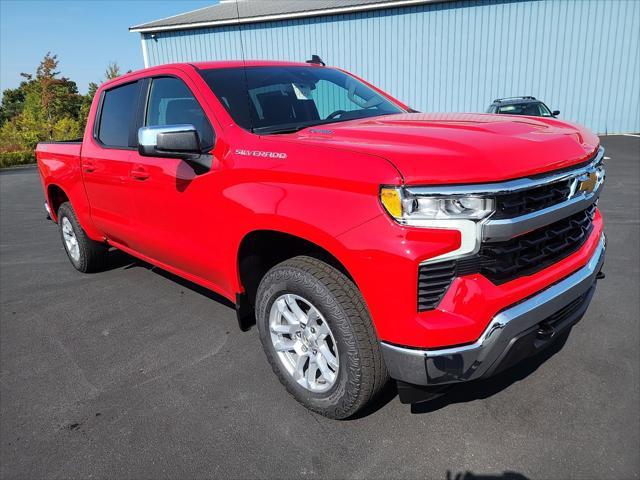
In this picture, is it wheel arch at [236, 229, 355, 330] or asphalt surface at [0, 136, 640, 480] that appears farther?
wheel arch at [236, 229, 355, 330]

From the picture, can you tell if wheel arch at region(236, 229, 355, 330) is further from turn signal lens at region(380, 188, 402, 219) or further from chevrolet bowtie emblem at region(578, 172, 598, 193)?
chevrolet bowtie emblem at region(578, 172, 598, 193)

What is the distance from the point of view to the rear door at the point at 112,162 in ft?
12.0

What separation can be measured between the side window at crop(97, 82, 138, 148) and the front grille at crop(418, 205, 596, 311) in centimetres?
277

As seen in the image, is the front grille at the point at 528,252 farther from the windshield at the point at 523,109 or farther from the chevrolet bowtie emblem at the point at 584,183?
the windshield at the point at 523,109

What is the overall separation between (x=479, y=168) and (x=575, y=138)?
92cm

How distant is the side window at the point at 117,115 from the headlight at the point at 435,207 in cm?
260

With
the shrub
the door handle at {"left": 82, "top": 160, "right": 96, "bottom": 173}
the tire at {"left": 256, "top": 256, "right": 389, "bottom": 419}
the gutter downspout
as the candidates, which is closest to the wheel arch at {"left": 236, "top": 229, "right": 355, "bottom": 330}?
the tire at {"left": 256, "top": 256, "right": 389, "bottom": 419}

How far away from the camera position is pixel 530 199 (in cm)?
199

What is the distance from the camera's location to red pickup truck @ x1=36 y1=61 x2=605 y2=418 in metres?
1.88

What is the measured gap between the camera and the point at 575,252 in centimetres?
242

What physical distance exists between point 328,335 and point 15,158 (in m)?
21.2

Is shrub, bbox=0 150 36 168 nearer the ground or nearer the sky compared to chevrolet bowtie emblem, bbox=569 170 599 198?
nearer the ground

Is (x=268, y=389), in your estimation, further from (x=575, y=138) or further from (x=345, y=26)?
(x=345, y=26)

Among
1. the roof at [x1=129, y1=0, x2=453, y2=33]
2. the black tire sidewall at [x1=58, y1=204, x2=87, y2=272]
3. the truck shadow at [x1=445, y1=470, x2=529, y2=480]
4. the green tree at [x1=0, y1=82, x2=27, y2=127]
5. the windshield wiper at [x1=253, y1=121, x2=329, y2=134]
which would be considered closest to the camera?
the truck shadow at [x1=445, y1=470, x2=529, y2=480]
